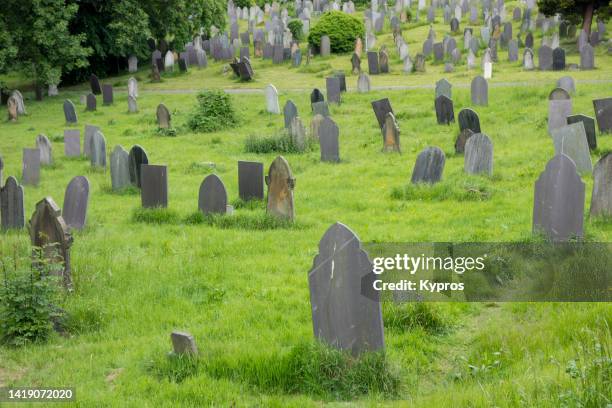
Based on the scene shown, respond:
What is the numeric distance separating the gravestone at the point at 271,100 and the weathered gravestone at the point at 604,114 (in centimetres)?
925

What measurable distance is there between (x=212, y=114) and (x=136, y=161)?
24.3 feet

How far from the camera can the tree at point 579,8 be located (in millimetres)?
28359

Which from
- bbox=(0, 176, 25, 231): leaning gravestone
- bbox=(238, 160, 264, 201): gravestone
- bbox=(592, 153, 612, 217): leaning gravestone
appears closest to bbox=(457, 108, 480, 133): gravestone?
bbox=(238, 160, 264, 201): gravestone

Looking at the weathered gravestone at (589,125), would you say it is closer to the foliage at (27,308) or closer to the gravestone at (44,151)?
the foliage at (27,308)

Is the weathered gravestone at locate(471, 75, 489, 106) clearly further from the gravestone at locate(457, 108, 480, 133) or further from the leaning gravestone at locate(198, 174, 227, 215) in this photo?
the leaning gravestone at locate(198, 174, 227, 215)

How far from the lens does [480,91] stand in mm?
19859

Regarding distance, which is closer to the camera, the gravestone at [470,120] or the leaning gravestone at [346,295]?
the leaning gravestone at [346,295]

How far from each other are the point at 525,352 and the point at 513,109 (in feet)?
44.5

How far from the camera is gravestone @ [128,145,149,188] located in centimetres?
1348

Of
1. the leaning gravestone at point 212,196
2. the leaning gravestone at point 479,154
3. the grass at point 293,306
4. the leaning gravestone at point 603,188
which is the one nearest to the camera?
the grass at point 293,306

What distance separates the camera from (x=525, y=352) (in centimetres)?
622

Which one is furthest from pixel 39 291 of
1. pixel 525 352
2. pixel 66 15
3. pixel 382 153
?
pixel 66 15

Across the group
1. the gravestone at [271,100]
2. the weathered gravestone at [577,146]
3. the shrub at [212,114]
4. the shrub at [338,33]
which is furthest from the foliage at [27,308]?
the shrub at [338,33]

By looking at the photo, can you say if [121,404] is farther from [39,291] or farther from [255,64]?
[255,64]
